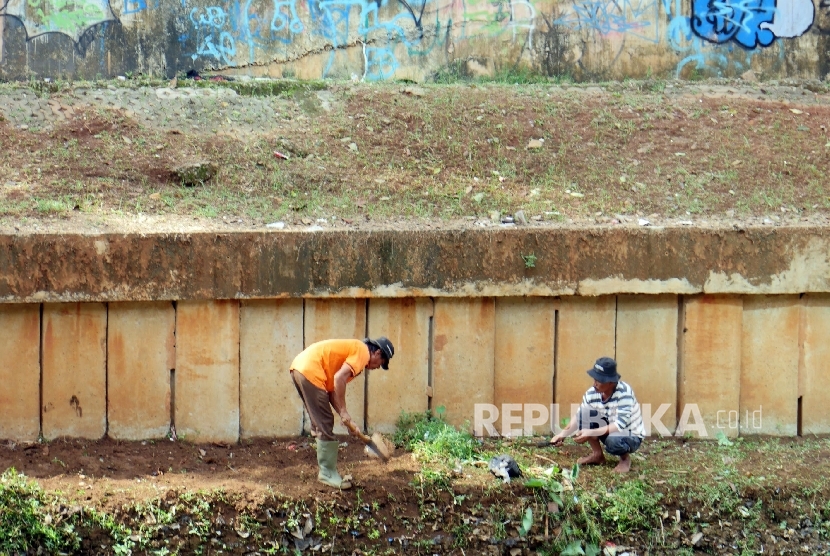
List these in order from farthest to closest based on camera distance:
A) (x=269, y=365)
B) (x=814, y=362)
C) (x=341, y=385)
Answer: (x=814, y=362), (x=269, y=365), (x=341, y=385)

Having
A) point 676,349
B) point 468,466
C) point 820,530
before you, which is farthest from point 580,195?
point 820,530

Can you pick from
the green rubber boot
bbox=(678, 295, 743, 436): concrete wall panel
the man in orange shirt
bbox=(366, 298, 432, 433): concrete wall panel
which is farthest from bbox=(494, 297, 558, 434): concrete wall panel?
the green rubber boot

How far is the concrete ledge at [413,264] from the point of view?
22.5 ft

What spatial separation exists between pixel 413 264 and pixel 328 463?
171 centimetres

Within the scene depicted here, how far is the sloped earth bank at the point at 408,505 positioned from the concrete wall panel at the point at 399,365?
0.54 metres

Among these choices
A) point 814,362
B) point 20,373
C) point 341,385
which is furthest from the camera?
point 814,362

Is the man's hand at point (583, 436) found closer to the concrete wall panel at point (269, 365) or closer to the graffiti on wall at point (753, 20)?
the concrete wall panel at point (269, 365)

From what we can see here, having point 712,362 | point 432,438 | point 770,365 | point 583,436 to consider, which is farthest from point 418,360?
point 770,365

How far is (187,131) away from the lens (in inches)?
361

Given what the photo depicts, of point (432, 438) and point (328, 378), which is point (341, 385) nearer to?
point (328, 378)

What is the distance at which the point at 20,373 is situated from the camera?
7.03 m

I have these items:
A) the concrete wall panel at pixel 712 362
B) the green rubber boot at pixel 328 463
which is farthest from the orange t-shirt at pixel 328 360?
the concrete wall panel at pixel 712 362

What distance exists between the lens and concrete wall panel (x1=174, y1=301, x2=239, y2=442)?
7.15m

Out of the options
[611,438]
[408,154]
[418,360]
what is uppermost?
[408,154]
